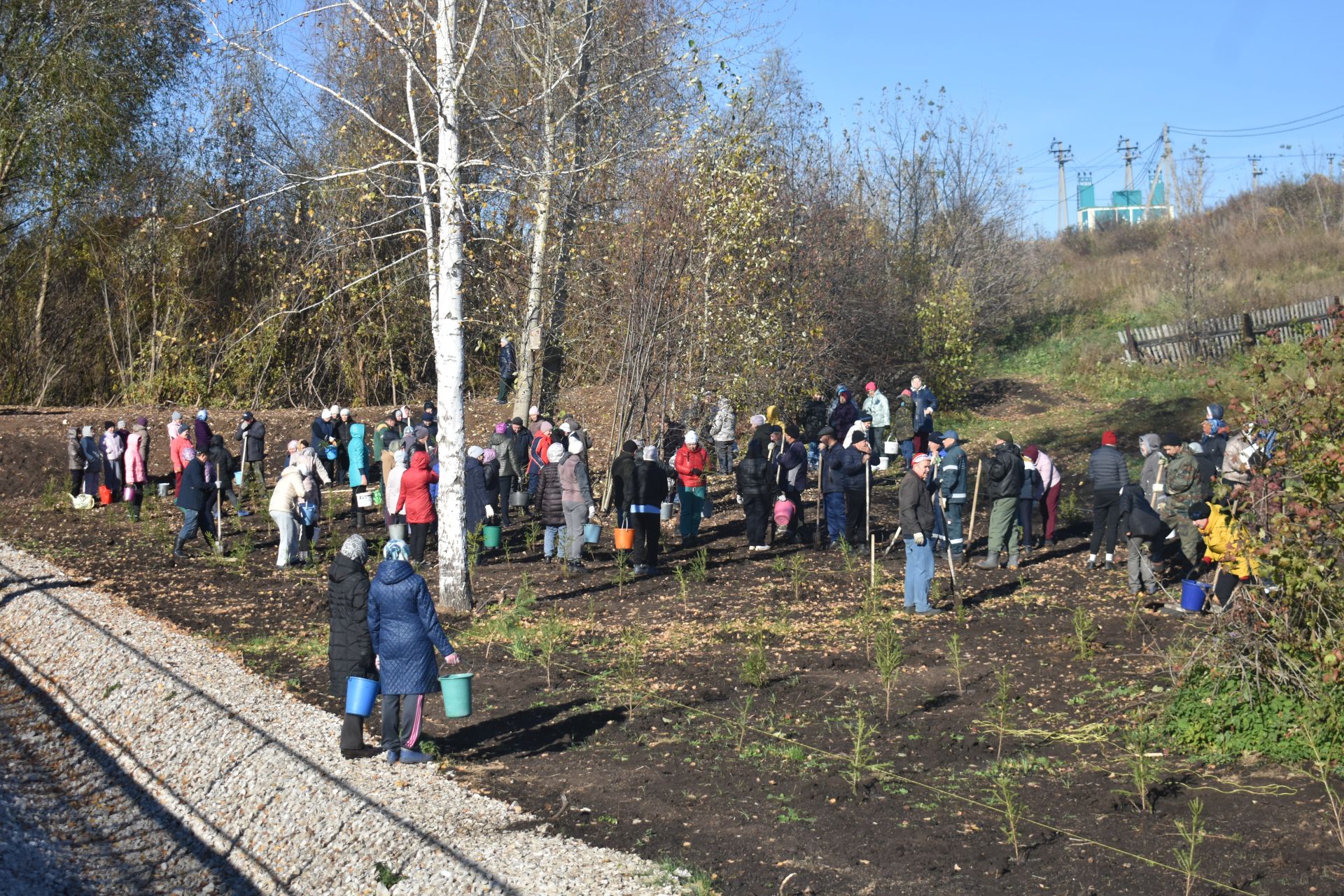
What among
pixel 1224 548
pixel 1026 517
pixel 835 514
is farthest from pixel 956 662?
pixel 835 514

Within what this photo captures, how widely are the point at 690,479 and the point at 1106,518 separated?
5455 millimetres

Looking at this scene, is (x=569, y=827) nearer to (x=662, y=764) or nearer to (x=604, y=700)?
(x=662, y=764)

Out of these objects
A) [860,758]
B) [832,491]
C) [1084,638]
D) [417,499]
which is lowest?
[860,758]

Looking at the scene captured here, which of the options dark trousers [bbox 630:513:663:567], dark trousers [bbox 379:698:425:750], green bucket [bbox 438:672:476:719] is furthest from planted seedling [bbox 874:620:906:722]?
dark trousers [bbox 630:513:663:567]

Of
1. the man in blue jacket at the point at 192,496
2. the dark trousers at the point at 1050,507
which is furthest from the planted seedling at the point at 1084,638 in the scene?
the man in blue jacket at the point at 192,496

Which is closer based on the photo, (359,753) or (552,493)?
(359,753)

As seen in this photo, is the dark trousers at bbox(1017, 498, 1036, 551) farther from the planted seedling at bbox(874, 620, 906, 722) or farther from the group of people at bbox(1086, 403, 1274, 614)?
the planted seedling at bbox(874, 620, 906, 722)

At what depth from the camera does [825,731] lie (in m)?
9.21

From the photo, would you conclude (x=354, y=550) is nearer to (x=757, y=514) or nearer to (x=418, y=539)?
(x=418, y=539)

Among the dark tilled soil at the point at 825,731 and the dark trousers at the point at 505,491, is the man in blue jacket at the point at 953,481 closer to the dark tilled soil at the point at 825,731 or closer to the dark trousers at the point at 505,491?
the dark tilled soil at the point at 825,731

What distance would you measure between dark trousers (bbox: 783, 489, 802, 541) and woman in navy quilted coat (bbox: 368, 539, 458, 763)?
9465 mm

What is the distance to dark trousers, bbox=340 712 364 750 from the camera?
8.81 m

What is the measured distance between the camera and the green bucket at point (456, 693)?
9023 millimetres

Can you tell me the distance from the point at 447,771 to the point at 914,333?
85.0 feet
